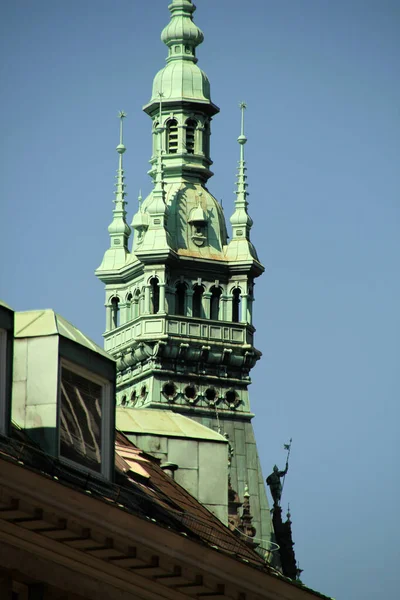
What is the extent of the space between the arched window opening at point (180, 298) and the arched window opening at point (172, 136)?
9.06 m

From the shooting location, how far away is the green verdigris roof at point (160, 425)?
6806cm

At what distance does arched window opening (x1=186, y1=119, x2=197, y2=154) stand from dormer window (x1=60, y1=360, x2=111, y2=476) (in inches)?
4929

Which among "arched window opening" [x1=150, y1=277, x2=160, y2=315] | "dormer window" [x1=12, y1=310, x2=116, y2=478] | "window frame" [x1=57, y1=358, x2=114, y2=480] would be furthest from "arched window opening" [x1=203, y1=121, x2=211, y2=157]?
"window frame" [x1=57, y1=358, x2=114, y2=480]

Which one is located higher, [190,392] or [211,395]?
[211,395]

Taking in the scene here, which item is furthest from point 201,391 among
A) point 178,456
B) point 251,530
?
point 178,456

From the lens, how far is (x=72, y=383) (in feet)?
157

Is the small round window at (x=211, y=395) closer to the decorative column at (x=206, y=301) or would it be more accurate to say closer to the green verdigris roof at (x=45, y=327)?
the decorative column at (x=206, y=301)

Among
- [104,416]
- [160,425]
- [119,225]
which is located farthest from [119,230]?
[104,416]

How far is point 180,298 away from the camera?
17112cm

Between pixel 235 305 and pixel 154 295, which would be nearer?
pixel 154 295

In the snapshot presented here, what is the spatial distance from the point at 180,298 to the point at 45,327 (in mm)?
124009

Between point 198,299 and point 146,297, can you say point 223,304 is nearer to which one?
point 198,299

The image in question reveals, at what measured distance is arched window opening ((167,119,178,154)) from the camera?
174m

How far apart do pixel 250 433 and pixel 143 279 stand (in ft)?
37.8
